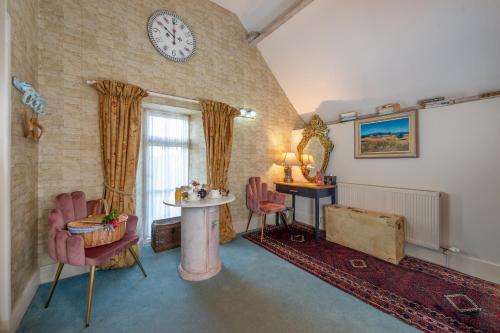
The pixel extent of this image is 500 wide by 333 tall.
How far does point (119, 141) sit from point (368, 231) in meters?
3.54

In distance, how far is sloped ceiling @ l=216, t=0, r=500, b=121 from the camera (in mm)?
2355

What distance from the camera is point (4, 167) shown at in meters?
1.49

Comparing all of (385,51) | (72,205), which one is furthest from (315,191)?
(72,205)

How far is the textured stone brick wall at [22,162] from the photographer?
1.70 meters

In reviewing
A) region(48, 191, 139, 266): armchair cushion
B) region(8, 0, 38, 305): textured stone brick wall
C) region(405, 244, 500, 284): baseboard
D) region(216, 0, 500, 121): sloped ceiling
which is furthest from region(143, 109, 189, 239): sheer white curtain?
region(405, 244, 500, 284): baseboard

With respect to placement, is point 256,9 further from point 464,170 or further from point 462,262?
point 462,262

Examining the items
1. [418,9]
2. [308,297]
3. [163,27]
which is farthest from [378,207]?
[163,27]

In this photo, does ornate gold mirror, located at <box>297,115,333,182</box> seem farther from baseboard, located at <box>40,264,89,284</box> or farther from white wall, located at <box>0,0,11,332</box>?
white wall, located at <box>0,0,11,332</box>

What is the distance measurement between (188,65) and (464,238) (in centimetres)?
447

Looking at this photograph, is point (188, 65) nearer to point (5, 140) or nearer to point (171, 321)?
point (5, 140)

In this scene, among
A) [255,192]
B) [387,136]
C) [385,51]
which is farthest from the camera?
[255,192]

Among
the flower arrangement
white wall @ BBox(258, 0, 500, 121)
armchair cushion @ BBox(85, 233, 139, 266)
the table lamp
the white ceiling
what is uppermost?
the white ceiling

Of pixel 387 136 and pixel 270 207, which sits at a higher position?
pixel 387 136

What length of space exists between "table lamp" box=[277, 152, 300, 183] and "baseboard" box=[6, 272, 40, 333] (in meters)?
3.72
